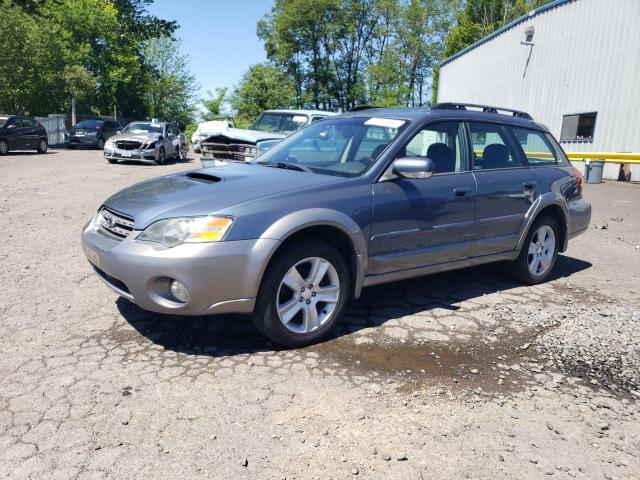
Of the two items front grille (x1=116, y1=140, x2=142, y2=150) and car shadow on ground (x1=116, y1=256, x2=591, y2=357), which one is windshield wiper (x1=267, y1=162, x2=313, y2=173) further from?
front grille (x1=116, y1=140, x2=142, y2=150)

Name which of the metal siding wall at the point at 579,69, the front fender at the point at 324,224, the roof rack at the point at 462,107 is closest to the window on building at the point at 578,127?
the metal siding wall at the point at 579,69

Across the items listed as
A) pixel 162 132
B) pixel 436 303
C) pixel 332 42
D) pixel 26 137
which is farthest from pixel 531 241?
pixel 332 42

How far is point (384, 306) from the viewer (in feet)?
15.4

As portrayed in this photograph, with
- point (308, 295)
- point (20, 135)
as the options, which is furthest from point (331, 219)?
point (20, 135)

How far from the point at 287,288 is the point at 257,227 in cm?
51

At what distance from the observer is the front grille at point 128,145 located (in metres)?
18.0

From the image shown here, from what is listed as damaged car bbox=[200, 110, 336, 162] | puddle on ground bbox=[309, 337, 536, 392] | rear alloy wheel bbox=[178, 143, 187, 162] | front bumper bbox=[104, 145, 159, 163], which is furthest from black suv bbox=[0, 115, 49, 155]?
puddle on ground bbox=[309, 337, 536, 392]

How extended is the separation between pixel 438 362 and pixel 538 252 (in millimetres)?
2471

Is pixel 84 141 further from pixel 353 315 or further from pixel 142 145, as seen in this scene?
pixel 353 315

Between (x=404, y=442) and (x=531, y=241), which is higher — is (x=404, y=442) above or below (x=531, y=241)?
below

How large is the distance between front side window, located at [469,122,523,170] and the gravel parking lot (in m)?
1.21

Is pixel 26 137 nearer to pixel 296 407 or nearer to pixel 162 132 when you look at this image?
pixel 162 132

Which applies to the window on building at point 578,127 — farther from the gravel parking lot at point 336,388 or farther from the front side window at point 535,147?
the gravel parking lot at point 336,388

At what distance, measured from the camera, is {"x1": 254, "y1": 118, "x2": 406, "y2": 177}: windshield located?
169 inches
